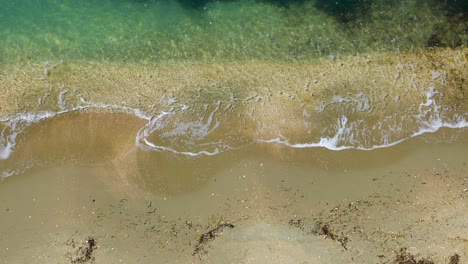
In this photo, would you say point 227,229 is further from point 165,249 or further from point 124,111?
point 124,111

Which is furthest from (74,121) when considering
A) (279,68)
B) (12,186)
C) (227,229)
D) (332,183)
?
(332,183)

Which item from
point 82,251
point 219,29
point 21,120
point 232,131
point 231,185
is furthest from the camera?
point 219,29

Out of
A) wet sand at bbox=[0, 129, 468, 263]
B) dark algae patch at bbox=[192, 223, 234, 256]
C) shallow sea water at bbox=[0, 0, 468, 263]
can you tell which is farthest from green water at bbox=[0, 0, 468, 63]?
dark algae patch at bbox=[192, 223, 234, 256]

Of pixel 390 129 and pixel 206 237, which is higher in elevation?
pixel 390 129

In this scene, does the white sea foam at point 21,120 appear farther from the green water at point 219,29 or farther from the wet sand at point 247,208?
the green water at point 219,29

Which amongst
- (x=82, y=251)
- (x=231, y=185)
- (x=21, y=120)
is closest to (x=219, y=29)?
(x=231, y=185)

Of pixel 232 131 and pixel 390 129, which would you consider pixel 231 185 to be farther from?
pixel 390 129

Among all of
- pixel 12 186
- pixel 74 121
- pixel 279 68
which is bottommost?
pixel 12 186
